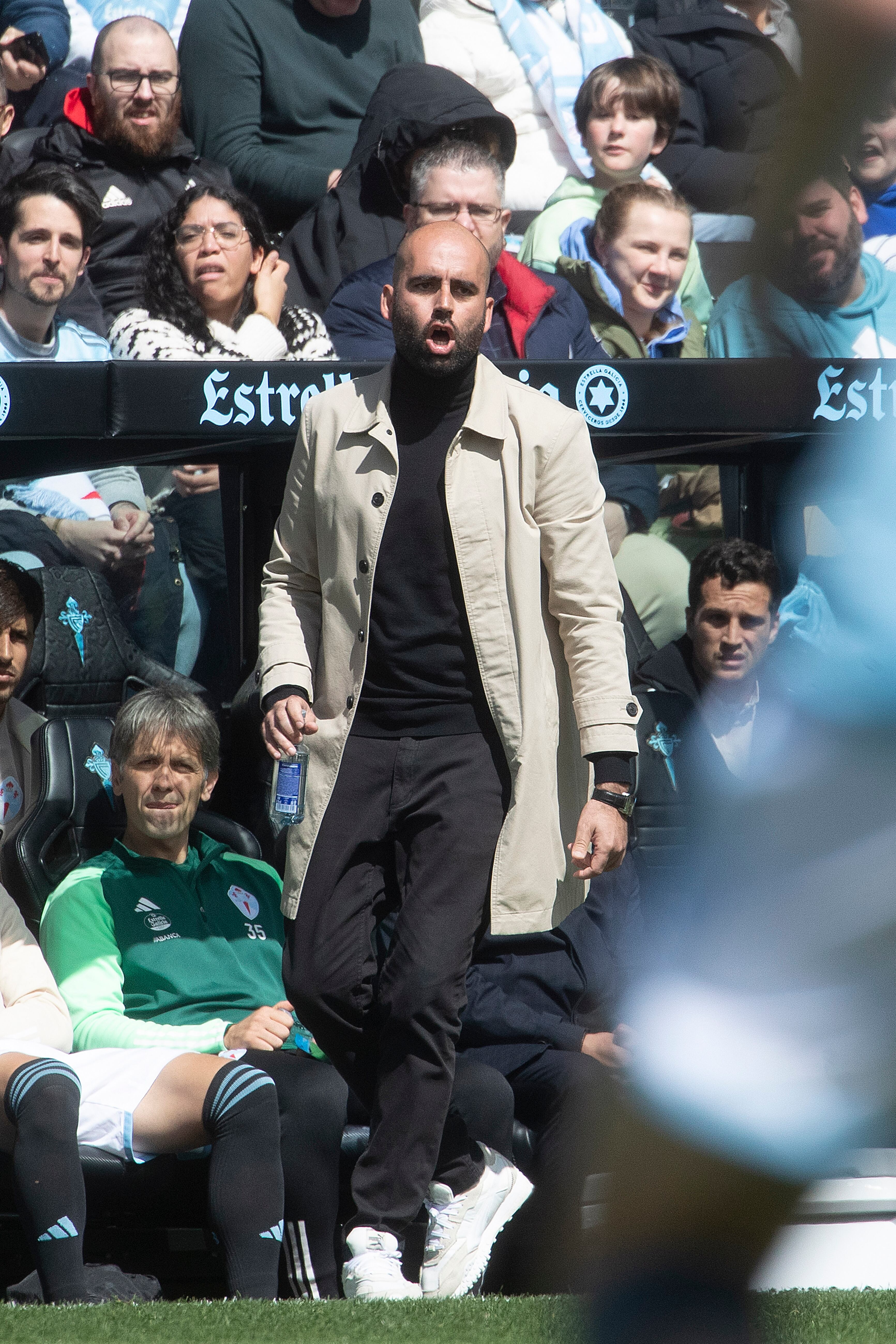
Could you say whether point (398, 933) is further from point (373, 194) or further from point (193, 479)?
point (373, 194)

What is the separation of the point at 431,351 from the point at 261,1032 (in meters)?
1.59

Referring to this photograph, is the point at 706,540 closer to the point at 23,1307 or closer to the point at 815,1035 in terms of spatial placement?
the point at 23,1307

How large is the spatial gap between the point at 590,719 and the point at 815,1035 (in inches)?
95.3

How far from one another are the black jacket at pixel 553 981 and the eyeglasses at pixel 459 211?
76.0 inches

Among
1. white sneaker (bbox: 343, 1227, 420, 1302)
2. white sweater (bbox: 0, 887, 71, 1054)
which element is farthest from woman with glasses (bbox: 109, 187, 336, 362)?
white sneaker (bbox: 343, 1227, 420, 1302)

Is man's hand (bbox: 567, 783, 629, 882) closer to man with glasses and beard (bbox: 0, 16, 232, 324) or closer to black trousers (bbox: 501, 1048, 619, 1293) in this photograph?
black trousers (bbox: 501, 1048, 619, 1293)

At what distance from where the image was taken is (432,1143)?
121 inches

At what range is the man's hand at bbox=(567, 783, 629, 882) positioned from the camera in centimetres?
302

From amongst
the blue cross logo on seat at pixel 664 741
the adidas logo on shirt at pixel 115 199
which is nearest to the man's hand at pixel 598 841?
the blue cross logo on seat at pixel 664 741

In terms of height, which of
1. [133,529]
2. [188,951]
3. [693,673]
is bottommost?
[188,951]

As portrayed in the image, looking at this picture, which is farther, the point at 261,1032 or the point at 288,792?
the point at 261,1032

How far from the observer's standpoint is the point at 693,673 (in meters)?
4.61

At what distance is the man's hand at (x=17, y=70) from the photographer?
655 centimetres

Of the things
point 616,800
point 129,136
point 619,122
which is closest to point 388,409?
point 616,800
